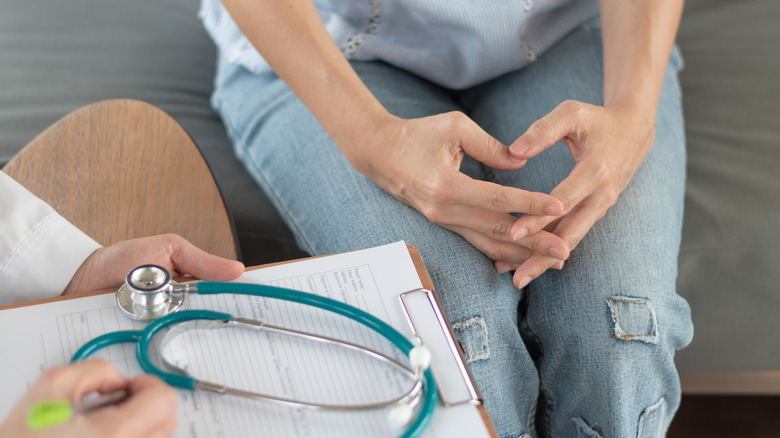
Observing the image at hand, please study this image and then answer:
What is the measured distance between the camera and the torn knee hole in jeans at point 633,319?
0.69m

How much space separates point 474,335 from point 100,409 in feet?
1.26

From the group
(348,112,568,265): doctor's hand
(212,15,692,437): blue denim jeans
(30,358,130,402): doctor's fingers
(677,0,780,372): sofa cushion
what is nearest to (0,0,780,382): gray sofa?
(677,0,780,372): sofa cushion

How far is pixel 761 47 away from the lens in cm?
114

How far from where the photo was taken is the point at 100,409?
38 cm

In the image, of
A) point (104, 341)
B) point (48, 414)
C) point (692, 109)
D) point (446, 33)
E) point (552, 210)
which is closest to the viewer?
point (48, 414)

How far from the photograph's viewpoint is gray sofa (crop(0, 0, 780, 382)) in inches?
36.3

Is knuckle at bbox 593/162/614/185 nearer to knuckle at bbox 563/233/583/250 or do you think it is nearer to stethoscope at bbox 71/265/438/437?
knuckle at bbox 563/233/583/250

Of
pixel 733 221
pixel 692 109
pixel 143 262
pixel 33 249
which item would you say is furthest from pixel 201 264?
pixel 692 109

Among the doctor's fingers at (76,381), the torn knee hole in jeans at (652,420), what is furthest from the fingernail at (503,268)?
the doctor's fingers at (76,381)

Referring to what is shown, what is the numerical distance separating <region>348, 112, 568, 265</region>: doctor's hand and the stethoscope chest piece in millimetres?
290

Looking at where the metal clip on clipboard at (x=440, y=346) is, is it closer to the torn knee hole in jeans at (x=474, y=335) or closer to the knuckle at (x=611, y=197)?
the torn knee hole in jeans at (x=474, y=335)

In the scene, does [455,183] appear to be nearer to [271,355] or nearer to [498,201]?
[498,201]

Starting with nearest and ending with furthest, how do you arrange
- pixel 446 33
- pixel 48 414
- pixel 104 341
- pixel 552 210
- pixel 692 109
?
1. pixel 48 414
2. pixel 104 341
3. pixel 552 210
4. pixel 446 33
5. pixel 692 109

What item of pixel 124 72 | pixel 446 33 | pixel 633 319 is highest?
pixel 124 72
